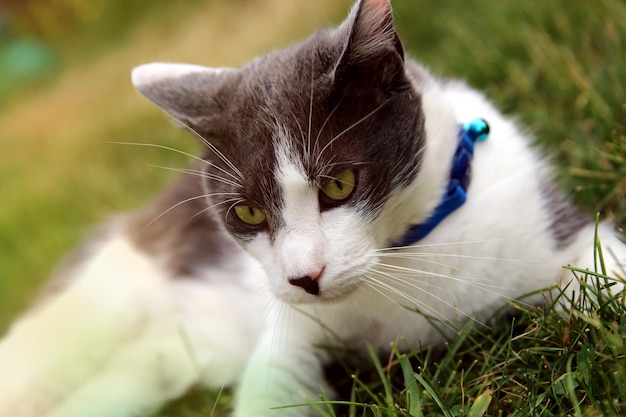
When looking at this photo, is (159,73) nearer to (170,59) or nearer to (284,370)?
(284,370)

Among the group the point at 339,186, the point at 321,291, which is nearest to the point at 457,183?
the point at 339,186

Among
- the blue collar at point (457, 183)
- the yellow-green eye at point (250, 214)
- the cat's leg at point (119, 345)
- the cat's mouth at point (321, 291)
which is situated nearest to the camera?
the cat's mouth at point (321, 291)

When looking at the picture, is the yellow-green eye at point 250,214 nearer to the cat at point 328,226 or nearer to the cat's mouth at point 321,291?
the cat at point 328,226

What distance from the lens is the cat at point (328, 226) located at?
1535 millimetres

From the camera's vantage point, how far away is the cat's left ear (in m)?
1.50

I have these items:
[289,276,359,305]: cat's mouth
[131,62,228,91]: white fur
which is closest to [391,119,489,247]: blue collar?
[289,276,359,305]: cat's mouth

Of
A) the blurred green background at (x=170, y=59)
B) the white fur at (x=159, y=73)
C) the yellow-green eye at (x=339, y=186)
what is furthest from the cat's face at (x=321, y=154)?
the blurred green background at (x=170, y=59)

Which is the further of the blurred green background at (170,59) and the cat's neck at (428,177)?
the blurred green background at (170,59)

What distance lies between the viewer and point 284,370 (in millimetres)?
1863

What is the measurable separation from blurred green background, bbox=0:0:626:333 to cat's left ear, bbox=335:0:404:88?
0.88m

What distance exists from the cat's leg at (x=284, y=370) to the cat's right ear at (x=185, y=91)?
67 cm

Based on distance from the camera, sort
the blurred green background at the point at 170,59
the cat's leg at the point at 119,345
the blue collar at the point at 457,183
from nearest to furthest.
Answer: the blue collar at the point at 457,183, the cat's leg at the point at 119,345, the blurred green background at the point at 170,59

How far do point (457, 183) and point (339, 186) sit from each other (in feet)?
1.34

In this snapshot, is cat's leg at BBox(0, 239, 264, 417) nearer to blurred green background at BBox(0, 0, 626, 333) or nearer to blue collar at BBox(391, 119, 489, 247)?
blue collar at BBox(391, 119, 489, 247)
